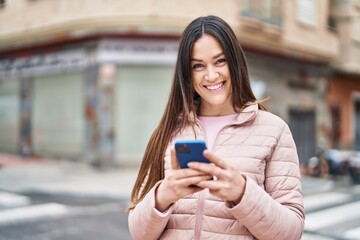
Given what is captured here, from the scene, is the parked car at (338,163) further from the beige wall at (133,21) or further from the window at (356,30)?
the window at (356,30)

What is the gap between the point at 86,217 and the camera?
7629 mm

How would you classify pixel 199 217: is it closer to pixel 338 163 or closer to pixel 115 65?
pixel 115 65

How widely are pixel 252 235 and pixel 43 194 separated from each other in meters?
9.01

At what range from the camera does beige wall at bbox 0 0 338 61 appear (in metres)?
13.6

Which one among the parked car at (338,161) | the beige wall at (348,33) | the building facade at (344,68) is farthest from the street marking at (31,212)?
the beige wall at (348,33)

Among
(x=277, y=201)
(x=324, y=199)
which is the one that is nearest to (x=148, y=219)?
(x=277, y=201)

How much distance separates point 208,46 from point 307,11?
57.2ft

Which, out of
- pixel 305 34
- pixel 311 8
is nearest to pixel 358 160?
pixel 305 34

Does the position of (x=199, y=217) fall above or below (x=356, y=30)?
below

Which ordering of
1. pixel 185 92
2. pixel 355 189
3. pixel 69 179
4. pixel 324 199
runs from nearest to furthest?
1. pixel 185 92
2. pixel 324 199
3. pixel 69 179
4. pixel 355 189

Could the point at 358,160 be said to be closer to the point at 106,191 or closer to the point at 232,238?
the point at 106,191

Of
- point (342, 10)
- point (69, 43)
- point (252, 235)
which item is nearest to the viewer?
point (252, 235)

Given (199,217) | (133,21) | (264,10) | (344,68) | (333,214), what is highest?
(264,10)

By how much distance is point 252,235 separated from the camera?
5.03 ft
